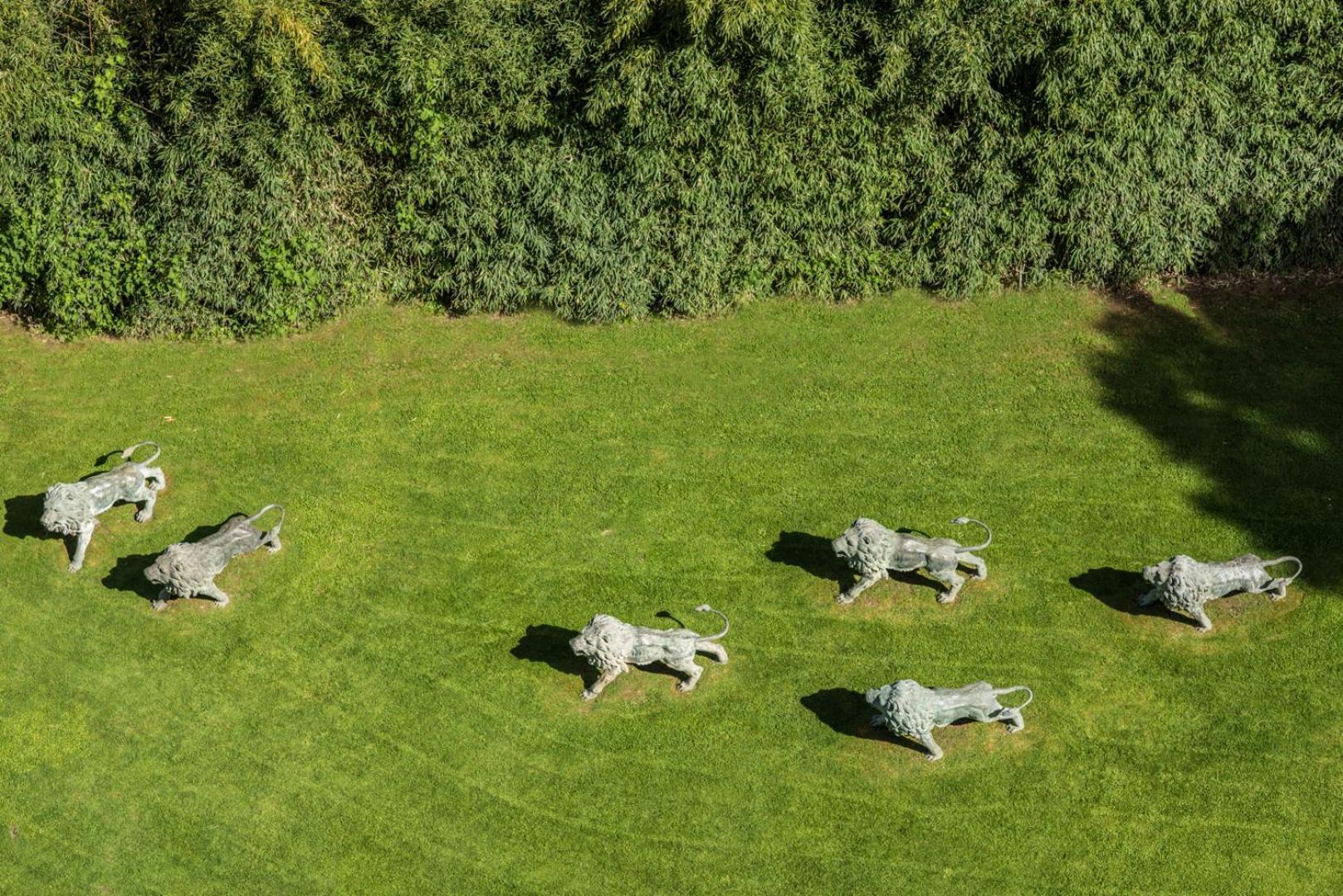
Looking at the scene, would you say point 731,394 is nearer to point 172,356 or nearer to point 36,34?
point 172,356

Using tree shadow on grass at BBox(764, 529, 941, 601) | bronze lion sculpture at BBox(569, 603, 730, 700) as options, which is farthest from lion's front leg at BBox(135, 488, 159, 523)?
tree shadow on grass at BBox(764, 529, 941, 601)

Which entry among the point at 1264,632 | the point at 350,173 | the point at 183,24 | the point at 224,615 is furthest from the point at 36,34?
the point at 1264,632

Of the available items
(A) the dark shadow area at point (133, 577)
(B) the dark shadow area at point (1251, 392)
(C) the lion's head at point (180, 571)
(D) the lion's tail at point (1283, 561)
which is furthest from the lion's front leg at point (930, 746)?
(A) the dark shadow area at point (133, 577)

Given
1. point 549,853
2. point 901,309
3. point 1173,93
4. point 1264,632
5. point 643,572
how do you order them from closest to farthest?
1. point 549,853
2. point 1264,632
3. point 643,572
4. point 1173,93
5. point 901,309

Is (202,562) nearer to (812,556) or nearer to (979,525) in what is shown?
(812,556)

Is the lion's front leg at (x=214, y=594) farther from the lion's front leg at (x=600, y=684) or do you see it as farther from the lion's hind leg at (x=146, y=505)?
the lion's front leg at (x=600, y=684)

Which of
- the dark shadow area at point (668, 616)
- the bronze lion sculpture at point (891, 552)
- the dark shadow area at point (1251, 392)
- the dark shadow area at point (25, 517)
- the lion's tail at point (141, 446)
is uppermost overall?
the dark shadow area at point (1251, 392)
